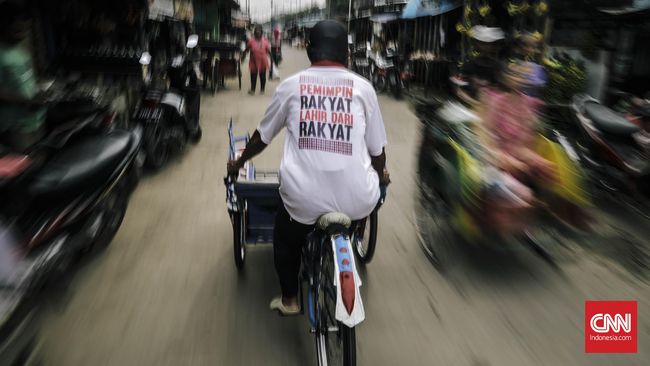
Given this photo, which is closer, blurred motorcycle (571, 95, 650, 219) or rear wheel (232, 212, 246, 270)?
rear wheel (232, 212, 246, 270)

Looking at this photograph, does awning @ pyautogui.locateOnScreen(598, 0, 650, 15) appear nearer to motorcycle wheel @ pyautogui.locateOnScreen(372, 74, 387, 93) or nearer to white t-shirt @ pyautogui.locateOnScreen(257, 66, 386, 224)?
white t-shirt @ pyautogui.locateOnScreen(257, 66, 386, 224)

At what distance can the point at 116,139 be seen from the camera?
377cm

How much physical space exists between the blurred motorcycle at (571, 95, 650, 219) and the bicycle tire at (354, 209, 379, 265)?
3032mm

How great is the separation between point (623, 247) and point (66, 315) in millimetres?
4502

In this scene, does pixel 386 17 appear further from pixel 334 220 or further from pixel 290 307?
pixel 334 220

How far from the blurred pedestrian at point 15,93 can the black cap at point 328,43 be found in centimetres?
250

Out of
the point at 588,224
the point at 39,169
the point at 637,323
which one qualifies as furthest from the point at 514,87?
the point at 39,169

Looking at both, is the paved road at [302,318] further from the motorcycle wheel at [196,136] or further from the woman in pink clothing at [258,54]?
the woman in pink clothing at [258,54]

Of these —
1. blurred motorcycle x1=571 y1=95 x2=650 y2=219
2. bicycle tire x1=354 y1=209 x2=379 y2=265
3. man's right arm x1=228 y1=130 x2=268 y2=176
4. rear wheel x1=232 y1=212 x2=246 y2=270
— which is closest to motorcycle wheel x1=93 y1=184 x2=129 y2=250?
rear wheel x1=232 y1=212 x2=246 y2=270

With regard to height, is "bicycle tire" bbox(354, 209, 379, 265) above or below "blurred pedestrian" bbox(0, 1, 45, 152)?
below

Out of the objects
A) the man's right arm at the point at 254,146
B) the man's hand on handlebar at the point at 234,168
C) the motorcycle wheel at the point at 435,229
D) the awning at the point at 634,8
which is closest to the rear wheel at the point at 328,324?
the man's right arm at the point at 254,146

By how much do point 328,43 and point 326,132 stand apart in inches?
16.8

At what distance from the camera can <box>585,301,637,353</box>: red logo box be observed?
3.02 m

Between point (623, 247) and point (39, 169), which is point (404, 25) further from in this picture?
point (39, 169)
